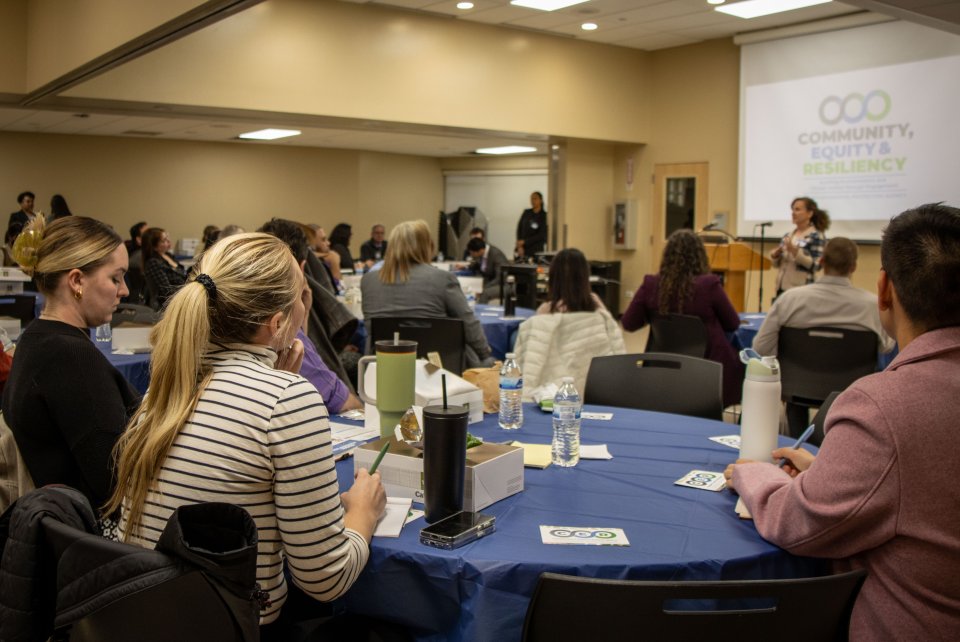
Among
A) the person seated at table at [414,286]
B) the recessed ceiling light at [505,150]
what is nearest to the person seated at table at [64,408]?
the person seated at table at [414,286]

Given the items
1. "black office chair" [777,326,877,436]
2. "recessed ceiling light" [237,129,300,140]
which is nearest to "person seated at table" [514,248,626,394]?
"black office chair" [777,326,877,436]

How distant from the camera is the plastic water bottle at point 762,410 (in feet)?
7.21

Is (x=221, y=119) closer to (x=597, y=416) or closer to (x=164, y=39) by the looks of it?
(x=164, y=39)

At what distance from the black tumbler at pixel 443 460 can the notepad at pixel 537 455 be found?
402 mm

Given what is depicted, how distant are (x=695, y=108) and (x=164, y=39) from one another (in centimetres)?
729

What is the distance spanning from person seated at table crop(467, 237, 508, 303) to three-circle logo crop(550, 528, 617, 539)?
21.5 feet

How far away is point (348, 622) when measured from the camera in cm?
179

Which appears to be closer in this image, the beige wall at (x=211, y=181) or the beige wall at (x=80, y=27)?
the beige wall at (x=80, y=27)

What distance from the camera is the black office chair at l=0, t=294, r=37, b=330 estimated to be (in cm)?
540

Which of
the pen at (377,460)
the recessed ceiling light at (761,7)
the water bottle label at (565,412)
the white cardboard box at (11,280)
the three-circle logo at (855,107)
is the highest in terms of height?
the recessed ceiling light at (761,7)

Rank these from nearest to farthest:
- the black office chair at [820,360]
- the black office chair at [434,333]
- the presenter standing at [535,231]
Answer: the black office chair at [820,360]
the black office chair at [434,333]
the presenter standing at [535,231]

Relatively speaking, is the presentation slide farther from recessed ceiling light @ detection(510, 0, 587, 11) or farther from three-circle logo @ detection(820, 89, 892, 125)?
recessed ceiling light @ detection(510, 0, 587, 11)

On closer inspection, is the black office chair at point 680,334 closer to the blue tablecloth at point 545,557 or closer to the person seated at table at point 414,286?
the person seated at table at point 414,286

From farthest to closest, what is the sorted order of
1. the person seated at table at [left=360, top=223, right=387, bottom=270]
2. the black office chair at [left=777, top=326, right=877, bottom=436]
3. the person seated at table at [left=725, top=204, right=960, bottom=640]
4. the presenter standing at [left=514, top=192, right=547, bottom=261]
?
1. the person seated at table at [left=360, top=223, right=387, bottom=270]
2. the presenter standing at [left=514, top=192, right=547, bottom=261]
3. the black office chair at [left=777, top=326, right=877, bottom=436]
4. the person seated at table at [left=725, top=204, right=960, bottom=640]
